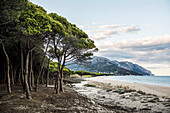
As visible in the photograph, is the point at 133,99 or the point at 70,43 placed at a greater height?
the point at 70,43

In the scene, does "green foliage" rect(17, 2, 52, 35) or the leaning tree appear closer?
"green foliage" rect(17, 2, 52, 35)

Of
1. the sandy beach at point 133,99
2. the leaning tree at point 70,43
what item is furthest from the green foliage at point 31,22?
the sandy beach at point 133,99

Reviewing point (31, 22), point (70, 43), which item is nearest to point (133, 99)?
point (70, 43)

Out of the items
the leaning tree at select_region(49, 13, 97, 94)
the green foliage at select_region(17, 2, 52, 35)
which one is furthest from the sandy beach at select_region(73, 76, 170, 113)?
the green foliage at select_region(17, 2, 52, 35)

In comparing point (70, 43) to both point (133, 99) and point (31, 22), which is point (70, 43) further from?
point (133, 99)

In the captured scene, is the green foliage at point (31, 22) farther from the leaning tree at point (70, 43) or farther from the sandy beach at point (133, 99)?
the sandy beach at point (133, 99)

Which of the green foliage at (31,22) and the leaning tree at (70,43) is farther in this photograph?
the leaning tree at (70,43)

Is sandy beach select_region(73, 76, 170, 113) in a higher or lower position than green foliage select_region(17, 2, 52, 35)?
lower

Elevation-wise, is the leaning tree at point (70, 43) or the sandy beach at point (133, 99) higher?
the leaning tree at point (70, 43)

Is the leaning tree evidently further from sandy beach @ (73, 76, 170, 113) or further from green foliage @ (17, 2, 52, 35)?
sandy beach @ (73, 76, 170, 113)

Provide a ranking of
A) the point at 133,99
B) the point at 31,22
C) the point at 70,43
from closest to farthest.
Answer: the point at 31,22 < the point at 70,43 < the point at 133,99

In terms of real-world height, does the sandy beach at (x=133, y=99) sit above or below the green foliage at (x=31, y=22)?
below

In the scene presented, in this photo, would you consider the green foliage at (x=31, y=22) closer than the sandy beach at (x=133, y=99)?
Yes

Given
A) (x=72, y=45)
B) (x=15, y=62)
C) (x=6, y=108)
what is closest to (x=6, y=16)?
(x=6, y=108)
